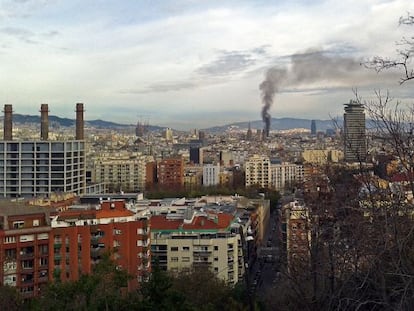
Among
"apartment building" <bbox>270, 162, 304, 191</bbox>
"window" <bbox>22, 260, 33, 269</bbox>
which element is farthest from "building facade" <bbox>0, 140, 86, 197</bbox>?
"window" <bbox>22, 260, 33, 269</bbox>

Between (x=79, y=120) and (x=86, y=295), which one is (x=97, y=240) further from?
(x=79, y=120)

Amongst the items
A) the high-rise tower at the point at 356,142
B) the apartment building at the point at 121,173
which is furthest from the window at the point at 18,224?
the apartment building at the point at 121,173

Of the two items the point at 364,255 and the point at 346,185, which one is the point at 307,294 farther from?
the point at 346,185

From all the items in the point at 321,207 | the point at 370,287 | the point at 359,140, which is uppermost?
the point at 359,140

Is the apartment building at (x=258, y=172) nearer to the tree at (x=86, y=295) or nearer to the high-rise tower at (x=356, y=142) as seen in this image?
the high-rise tower at (x=356, y=142)

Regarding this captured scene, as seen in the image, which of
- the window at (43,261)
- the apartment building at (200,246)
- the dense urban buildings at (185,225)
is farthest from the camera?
the apartment building at (200,246)

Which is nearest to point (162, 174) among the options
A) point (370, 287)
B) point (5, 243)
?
point (5, 243)
